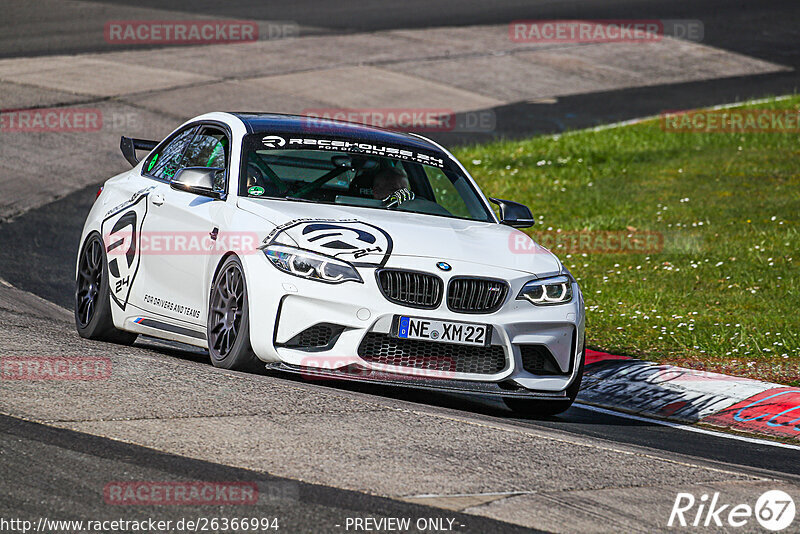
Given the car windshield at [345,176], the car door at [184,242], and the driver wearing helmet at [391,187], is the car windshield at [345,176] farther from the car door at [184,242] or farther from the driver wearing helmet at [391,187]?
the car door at [184,242]

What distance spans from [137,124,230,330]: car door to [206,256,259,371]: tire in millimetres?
134

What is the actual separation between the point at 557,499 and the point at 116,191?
5.02 m

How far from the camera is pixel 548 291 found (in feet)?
25.2

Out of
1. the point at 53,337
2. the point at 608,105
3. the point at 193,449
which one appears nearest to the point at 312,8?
the point at 608,105

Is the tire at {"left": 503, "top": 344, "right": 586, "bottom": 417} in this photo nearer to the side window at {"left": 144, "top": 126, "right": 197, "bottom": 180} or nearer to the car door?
the car door

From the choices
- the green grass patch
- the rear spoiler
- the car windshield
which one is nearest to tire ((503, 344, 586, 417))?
the car windshield

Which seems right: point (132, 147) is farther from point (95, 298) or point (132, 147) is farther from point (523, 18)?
point (523, 18)

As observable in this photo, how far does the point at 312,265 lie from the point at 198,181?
124cm

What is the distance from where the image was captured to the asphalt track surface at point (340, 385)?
16.6ft

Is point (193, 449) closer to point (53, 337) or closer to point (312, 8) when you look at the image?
point (53, 337)

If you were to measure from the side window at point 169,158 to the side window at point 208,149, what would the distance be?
8cm

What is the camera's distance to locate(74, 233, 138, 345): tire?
893 centimetres

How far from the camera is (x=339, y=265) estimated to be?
7.24 metres

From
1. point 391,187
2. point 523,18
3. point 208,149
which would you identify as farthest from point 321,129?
point 523,18
